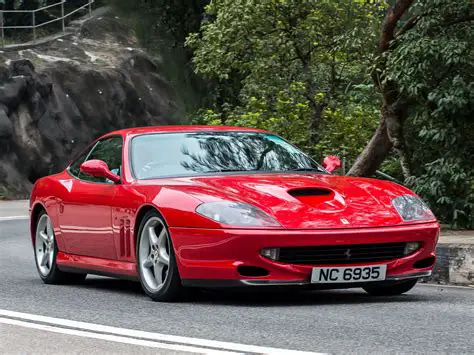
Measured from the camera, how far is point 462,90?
15789mm

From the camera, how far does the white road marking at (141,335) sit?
6.47m

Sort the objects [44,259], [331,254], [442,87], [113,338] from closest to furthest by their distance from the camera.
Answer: [113,338] → [331,254] → [44,259] → [442,87]

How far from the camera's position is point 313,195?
8969 millimetres

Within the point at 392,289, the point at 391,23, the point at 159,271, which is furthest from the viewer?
the point at 391,23

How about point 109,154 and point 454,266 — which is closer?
point 109,154

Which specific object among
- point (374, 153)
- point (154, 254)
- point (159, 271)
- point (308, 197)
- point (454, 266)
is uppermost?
point (308, 197)

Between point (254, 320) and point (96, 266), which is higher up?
point (254, 320)

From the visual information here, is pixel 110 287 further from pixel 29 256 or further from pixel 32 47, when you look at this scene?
pixel 32 47

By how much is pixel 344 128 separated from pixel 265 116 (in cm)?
174

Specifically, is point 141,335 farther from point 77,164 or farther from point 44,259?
point 44,259

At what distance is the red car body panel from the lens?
856cm

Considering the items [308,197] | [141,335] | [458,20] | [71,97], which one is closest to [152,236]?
[308,197]

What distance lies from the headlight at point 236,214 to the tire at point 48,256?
2.88m

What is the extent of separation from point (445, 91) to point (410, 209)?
7094mm
